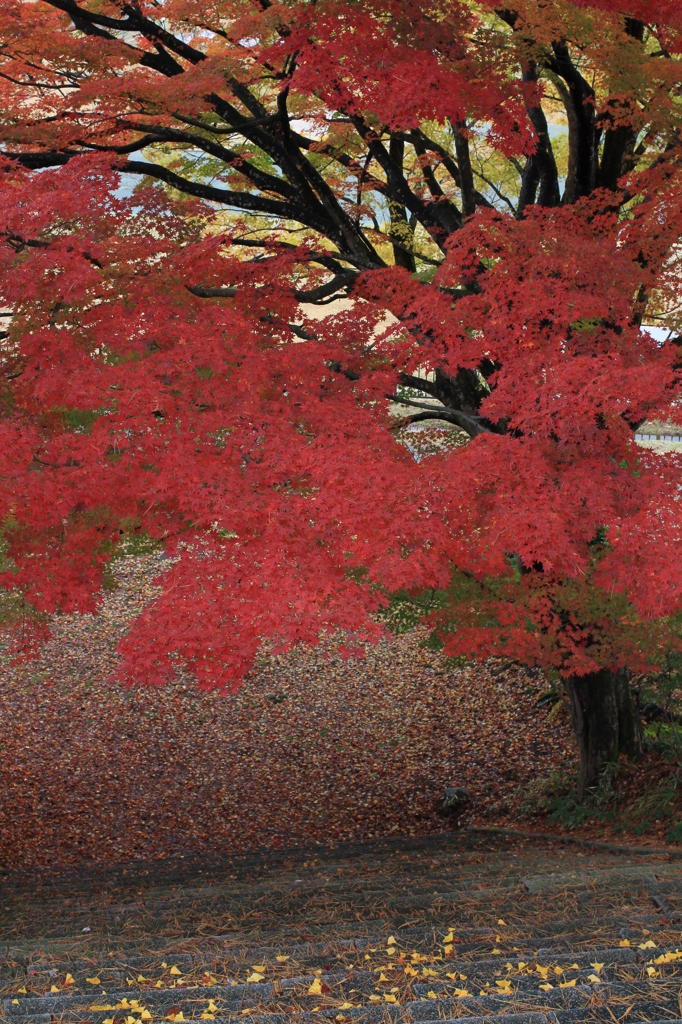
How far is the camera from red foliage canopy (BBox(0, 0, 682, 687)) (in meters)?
5.08

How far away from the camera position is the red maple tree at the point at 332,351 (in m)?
5.09

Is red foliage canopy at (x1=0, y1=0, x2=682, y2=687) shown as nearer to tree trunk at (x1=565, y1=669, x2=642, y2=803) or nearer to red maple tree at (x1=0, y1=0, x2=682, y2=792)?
red maple tree at (x1=0, y1=0, x2=682, y2=792)

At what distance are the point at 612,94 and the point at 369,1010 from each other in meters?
6.80

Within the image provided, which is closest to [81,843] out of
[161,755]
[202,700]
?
[161,755]

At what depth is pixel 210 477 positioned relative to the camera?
17.3ft

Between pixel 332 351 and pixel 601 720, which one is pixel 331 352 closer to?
pixel 332 351

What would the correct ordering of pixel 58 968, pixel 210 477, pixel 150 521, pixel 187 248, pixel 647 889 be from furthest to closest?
pixel 187 248, pixel 150 521, pixel 210 477, pixel 647 889, pixel 58 968

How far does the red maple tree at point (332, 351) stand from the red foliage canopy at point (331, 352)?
0.03 metres

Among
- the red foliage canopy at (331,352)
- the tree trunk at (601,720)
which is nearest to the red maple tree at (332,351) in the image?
the red foliage canopy at (331,352)

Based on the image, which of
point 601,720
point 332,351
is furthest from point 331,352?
point 601,720

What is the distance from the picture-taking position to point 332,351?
657 cm

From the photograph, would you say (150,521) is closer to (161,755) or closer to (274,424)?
(274,424)

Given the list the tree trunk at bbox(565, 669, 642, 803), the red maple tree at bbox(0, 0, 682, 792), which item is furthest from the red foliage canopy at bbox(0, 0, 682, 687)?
the tree trunk at bbox(565, 669, 642, 803)

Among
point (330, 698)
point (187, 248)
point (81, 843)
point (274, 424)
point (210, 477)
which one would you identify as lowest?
point (81, 843)
